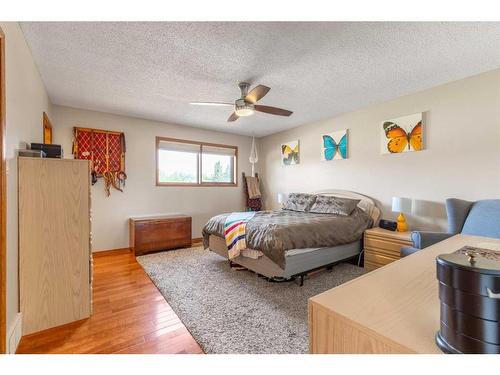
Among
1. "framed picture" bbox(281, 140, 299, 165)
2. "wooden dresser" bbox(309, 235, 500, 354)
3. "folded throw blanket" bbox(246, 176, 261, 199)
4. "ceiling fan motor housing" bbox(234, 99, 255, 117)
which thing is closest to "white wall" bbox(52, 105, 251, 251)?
"folded throw blanket" bbox(246, 176, 261, 199)

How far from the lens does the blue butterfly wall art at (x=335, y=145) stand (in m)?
4.09

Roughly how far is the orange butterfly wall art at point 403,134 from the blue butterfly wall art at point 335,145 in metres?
0.66

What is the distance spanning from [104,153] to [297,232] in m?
3.49

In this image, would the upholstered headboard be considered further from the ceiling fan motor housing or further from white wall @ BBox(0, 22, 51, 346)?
white wall @ BBox(0, 22, 51, 346)

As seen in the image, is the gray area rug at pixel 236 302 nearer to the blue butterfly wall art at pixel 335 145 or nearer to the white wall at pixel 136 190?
the white wall at pixel 136 190

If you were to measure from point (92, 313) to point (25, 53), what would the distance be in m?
2.41

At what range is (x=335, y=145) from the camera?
13.9 ft

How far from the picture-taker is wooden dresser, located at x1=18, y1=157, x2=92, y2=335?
183 cm

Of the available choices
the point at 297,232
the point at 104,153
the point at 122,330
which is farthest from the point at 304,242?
the point at 104,153

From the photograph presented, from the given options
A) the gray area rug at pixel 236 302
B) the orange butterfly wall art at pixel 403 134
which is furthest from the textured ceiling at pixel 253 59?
the gray area rug at pixel 236 302

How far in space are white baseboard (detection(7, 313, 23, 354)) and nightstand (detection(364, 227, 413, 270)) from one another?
364 centimetres

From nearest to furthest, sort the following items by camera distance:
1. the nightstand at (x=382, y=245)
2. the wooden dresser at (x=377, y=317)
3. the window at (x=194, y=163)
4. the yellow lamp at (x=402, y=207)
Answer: the wooden dresser at (x=377, y=317)
the nightstand at (x=382, y=245)
the yellow lamp at (x=402, y=207)
the window at (x=194, y=163)

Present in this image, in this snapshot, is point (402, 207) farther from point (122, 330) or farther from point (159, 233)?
point (159, 233)
